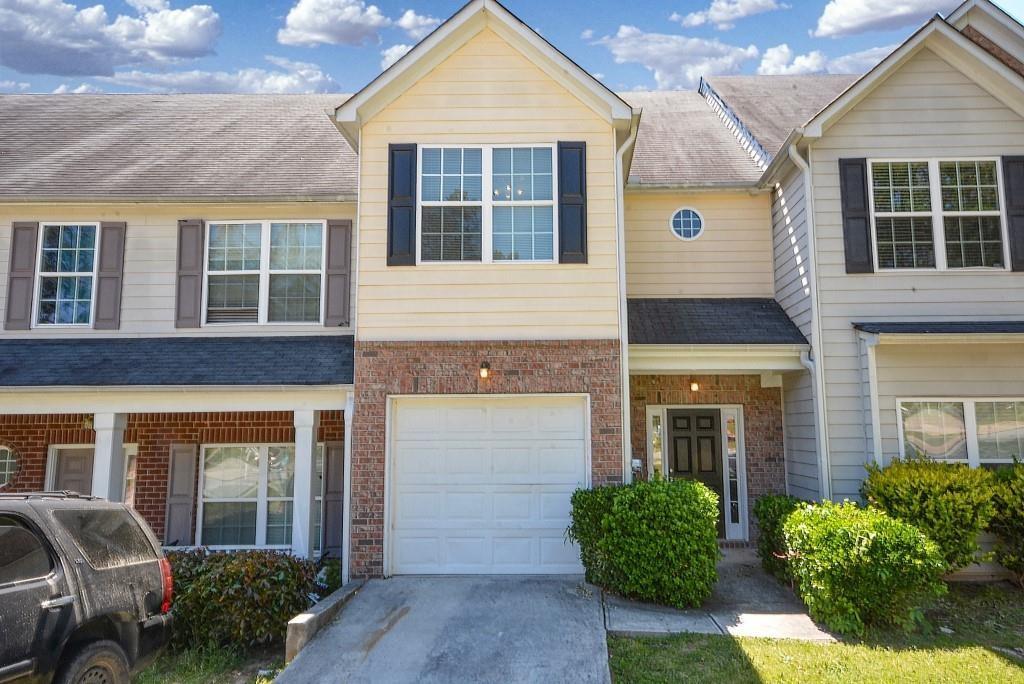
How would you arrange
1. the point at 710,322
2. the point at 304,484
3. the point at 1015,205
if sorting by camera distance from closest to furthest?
the point at 304,484, the point at 1015,205, the point at 710,322

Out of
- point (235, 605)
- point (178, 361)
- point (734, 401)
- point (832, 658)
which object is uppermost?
point (178, 361)

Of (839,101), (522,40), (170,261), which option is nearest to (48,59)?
(170,261)

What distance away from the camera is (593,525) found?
694 cm

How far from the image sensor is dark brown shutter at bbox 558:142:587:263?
7.89m

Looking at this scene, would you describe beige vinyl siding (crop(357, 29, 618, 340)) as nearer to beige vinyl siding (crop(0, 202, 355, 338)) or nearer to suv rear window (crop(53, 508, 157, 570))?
beige vinyl siding (crop(0, 202, 355, 338))

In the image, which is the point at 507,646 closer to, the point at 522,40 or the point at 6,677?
the point at 6,677

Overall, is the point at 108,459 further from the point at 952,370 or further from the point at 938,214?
the point at 938,214

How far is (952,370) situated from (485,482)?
6436 mm

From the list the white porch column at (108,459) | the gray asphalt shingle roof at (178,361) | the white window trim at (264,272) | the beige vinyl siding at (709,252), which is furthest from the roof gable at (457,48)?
the white porch column at (108,459)

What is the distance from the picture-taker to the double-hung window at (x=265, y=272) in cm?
921

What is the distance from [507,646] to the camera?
18.2ft

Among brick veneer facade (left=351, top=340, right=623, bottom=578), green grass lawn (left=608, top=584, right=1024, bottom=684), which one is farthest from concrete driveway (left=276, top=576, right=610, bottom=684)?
brick veneer facade (left=351, top=340, right=623, bottom=578)

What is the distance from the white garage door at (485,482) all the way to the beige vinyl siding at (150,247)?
228cm

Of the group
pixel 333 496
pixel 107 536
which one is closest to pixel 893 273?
pixel 333 496
